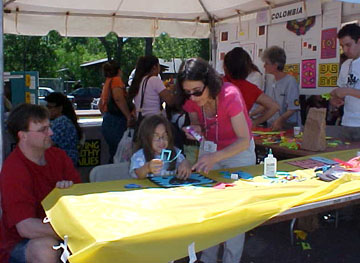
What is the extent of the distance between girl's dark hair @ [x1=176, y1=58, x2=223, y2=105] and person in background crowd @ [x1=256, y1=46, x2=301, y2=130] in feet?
6.71

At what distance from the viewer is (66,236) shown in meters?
1.66

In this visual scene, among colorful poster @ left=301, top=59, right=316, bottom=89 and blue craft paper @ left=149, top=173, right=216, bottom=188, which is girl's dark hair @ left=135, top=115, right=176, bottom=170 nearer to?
blue craft paper @ left=149, top=173, right=216, bottom=188

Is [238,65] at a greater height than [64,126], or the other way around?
[238,65]

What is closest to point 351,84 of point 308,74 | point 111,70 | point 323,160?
point 323,160

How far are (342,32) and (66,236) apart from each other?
3.00m

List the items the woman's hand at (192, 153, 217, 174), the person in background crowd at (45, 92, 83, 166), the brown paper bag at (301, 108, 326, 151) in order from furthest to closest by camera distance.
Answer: the person in background crowd at (45, 92, 83, 166) < the brown paper bag at (301, 108, 326, 151) < the woman's hand at (192, 153, 217, 174)

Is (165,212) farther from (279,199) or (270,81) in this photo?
(270,81)

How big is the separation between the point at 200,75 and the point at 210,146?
49cm

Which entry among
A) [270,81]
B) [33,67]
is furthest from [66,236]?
[33,67]

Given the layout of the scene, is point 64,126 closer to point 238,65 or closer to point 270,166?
point 238,65

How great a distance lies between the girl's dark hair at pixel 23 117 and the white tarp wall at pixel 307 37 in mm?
3387

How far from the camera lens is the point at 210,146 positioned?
2789mm

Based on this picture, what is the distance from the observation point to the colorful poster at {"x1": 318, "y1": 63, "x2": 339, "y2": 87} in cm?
470

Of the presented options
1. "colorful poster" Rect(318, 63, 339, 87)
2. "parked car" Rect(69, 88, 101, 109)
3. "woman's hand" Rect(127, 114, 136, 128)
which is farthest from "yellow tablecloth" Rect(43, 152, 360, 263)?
"parked car" Rect(69, 88, 101, 109)
